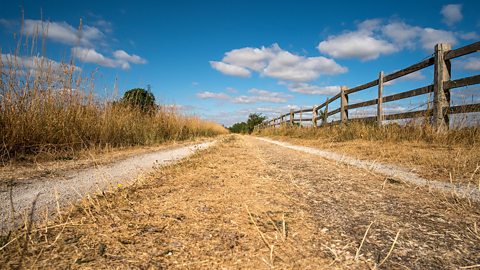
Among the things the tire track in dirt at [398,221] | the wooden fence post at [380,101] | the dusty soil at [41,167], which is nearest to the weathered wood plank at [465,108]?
the wooden fence post at [380,101]

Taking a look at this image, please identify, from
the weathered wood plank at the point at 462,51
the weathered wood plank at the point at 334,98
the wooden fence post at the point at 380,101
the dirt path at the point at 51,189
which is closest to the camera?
the dirt path at the point at 51,189

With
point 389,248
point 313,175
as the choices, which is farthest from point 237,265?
point 313,175

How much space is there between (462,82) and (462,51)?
21.0 inches

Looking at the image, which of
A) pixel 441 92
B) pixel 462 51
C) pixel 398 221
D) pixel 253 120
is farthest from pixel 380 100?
pixel 253 120

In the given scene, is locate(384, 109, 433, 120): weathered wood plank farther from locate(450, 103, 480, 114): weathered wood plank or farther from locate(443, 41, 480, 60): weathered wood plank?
locate(443, 41, 480, 60): weathered wood plank

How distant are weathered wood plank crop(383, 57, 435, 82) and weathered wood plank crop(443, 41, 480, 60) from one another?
0.31m

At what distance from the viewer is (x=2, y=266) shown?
697 millimetres

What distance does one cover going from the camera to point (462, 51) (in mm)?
4160

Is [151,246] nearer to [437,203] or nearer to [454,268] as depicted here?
[454,268]

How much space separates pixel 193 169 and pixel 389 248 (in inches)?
66.0

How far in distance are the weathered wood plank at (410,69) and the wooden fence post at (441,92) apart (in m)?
0.23

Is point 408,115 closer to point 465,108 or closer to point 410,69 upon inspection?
point 410,69

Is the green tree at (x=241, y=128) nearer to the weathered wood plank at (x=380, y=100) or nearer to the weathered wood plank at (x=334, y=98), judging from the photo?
the weathered wood plank at (x=334, y=98)

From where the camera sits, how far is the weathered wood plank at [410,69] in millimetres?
4832
